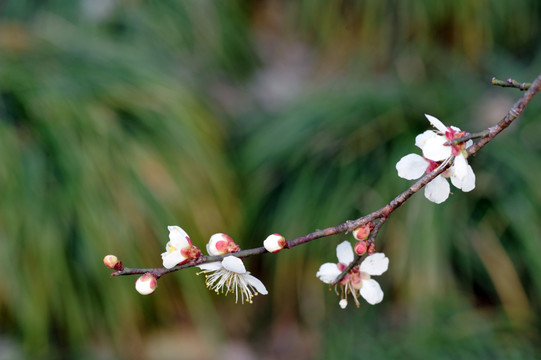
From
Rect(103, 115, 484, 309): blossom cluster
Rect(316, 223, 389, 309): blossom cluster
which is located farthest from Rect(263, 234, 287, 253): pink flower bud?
Rect(316, 223, 389, 309): blossom cluster

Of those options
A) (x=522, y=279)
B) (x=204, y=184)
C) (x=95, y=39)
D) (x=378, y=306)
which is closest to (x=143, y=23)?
(x=95, y=39)

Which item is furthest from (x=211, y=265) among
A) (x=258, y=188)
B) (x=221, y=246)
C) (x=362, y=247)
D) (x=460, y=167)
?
(x=258, y=188)

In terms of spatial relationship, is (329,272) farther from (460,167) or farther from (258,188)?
(258,188)

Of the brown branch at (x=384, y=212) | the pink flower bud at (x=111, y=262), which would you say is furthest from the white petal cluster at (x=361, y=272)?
the pink flower bud at (x=111, y=262)

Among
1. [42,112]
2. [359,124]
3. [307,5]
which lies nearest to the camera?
[42,112]

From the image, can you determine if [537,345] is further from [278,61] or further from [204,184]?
[278,61]

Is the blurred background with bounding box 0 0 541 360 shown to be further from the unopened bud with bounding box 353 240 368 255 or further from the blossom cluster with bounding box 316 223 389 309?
the unopened bud with bounding box 353 240 368 255

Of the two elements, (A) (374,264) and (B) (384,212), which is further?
(A) (374,264)

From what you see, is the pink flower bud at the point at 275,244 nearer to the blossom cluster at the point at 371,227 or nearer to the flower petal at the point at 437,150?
the blossom cluster at the point at 371,227
